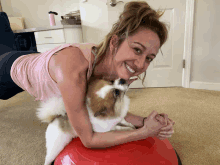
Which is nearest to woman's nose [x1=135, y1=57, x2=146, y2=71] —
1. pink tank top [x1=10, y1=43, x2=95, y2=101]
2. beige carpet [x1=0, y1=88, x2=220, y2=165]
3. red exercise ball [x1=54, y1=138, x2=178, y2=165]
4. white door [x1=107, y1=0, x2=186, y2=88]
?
pink tank top [x1=10, y1=43, x2=95, y2=101]

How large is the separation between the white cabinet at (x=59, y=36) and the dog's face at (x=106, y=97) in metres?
1.83

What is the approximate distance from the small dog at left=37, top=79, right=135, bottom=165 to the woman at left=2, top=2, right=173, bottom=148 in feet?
0.13

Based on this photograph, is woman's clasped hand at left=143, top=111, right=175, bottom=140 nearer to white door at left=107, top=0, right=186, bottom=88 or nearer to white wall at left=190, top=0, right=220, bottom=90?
white door at left=107, top=0, right=186, bottom=88

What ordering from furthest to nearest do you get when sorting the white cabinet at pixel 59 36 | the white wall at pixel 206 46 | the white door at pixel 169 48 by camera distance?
the white cabinet at pixel 59 36
the white door at pixel 169 48
the white wall at pixel 206 46

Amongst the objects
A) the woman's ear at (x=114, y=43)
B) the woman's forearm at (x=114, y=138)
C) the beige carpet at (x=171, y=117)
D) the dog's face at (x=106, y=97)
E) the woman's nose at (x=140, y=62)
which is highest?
the woman's ear at (x=114, y=43)

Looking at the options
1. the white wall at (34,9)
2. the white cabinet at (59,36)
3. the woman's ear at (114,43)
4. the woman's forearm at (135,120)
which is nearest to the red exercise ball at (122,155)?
the woman's forearm at (135,120)

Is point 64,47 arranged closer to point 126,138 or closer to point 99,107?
point 99,107

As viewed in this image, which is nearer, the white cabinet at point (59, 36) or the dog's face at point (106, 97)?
the dog's face at point (106, 97)

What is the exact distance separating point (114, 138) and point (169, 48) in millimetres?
1833

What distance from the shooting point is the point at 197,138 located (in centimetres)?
118

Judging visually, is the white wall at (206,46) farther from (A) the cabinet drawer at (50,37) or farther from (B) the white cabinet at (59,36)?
(A) the cabinet drawer at (50,37)

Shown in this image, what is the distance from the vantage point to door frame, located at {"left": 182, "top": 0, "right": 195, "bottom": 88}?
6.54 feet

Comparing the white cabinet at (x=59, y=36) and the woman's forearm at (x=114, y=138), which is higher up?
the white cabinet at (x=59, y=36)

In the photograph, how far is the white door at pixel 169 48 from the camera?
2037mm
